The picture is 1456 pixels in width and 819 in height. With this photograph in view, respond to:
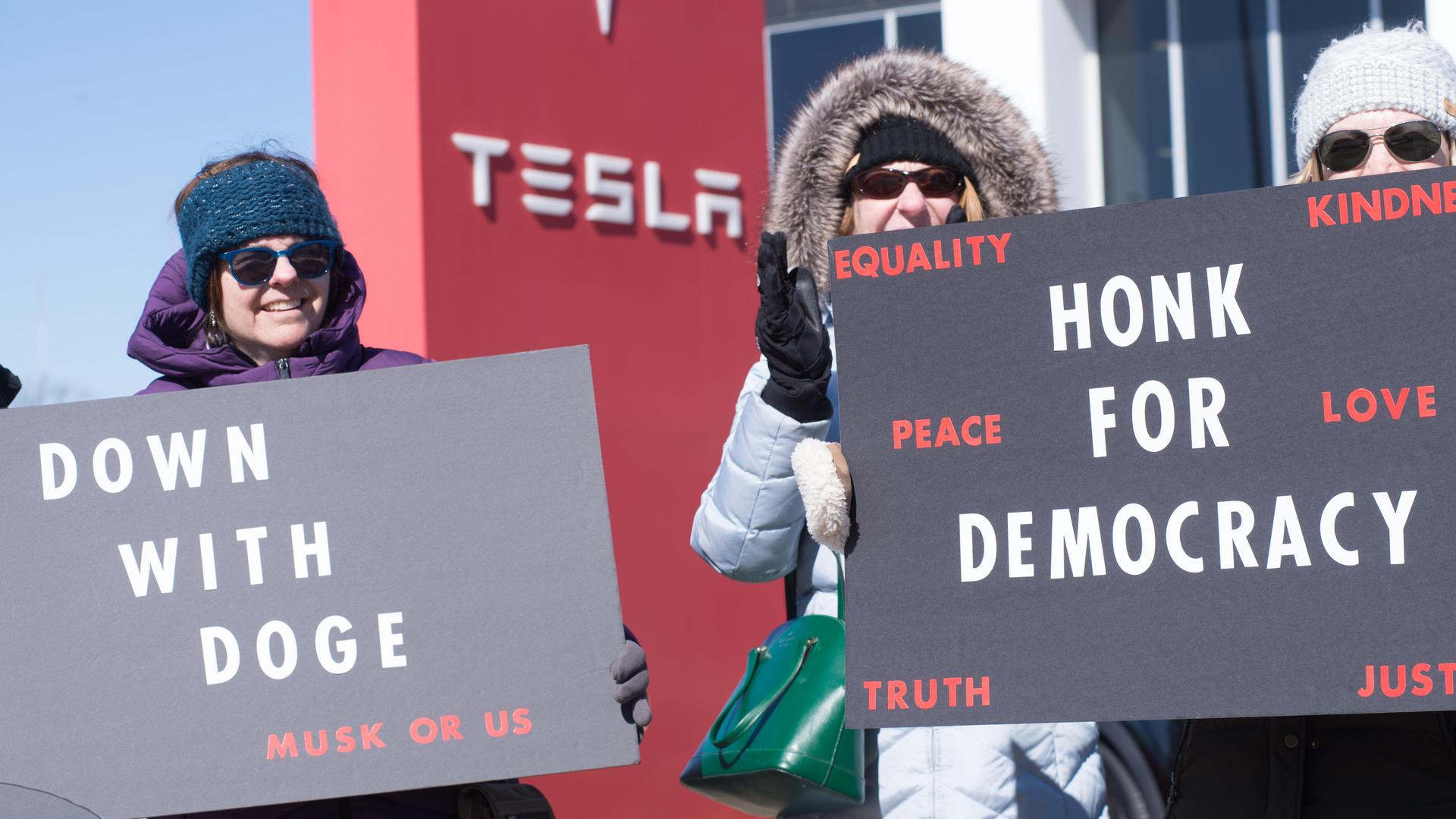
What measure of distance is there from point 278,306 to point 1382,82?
5.78 ft

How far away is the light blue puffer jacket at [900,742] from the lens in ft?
7.61

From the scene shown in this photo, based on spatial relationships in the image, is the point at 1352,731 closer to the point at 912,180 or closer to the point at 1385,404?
the point at 1385,404

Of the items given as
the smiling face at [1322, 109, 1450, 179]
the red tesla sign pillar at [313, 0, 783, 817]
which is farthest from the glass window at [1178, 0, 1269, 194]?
the smiling face at [1322, 109, 1450, 179]

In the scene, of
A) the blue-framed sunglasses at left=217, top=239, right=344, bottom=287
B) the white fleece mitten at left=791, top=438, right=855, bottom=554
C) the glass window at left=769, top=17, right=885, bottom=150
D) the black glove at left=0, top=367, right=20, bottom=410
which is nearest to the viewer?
the white fleece mitten at left=791, top=438, right=855, bottom=554

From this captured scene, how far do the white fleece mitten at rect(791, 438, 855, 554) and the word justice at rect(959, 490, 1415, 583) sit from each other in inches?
6.5

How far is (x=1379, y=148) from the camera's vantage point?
88.0 inches

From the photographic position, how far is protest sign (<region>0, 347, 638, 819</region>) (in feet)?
7.29

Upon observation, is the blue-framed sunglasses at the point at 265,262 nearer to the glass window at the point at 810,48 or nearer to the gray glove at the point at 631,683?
the gray glove at the point at 631,683

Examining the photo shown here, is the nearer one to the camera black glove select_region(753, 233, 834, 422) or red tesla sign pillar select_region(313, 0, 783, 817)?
black glove select_region(753, 233, 834, 422)

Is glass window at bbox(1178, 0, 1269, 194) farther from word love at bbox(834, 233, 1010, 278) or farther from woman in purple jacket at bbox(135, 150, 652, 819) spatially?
woman in purple jacket at bbox(135, 150, 652, 819)

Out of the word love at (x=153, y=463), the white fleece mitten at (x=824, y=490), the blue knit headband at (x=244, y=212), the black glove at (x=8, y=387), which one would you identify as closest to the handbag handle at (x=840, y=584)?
the white fleece mitten at (x=824, y=490)

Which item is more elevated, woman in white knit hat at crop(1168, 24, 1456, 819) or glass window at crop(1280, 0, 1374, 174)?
glass window at crop(1280, 0, 1374, 174)

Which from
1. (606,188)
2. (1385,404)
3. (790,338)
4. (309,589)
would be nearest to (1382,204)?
(1385,404)

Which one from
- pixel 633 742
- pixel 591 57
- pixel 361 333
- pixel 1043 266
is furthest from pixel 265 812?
pixel 591 57
